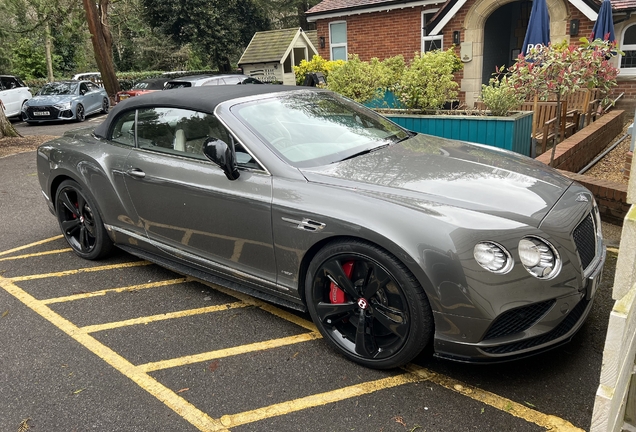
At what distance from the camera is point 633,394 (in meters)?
1.94

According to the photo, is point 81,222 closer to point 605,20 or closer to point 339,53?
point 605,20

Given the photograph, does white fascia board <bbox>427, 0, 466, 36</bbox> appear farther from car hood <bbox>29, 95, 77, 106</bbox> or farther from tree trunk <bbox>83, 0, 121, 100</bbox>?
car hood <bbox>29, 95, 77, 106</bbox>

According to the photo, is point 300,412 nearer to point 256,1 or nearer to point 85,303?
point 85,303

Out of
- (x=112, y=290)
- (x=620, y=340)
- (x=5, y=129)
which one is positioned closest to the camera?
(x=620, y=340)

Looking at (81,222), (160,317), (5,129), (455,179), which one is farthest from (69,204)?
(5,129)

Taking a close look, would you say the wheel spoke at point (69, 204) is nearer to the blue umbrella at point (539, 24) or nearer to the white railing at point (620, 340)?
the white railing at point (620, 340)

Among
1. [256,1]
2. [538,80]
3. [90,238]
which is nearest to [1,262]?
[90,238]

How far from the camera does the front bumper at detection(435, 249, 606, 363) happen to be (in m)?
2.57

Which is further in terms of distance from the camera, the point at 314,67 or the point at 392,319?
the point at 314,67

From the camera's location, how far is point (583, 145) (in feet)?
23.9

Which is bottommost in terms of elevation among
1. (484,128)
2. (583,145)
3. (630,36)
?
(583,145)

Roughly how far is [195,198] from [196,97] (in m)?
0.79

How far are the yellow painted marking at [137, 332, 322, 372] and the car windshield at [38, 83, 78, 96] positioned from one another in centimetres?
1684

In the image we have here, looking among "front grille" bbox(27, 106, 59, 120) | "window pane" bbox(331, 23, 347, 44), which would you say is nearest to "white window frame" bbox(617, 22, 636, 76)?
"window pane" bbox(331, 23, 347, 44)
